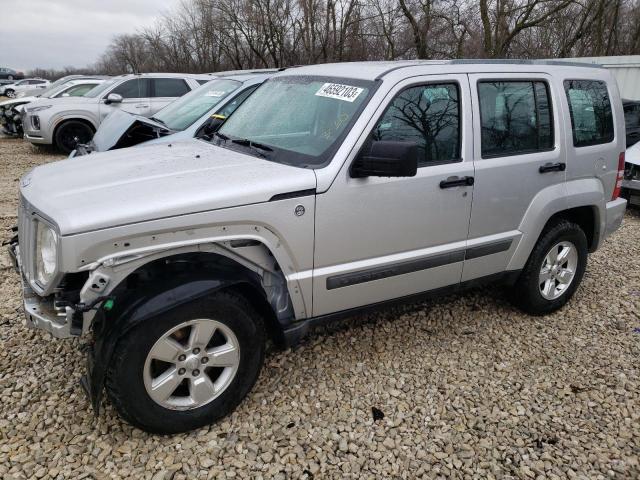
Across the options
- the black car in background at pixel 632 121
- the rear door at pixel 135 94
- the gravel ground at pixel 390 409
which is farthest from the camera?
the rear door at pixel 135 94

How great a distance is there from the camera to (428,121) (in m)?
3.16

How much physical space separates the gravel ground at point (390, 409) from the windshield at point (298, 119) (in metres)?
1.41

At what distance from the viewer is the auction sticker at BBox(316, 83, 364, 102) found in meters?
3.03

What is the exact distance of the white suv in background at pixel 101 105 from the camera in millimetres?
10969

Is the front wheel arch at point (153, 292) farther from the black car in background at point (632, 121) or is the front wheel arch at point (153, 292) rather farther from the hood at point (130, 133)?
the black car in background at point (632, 121)

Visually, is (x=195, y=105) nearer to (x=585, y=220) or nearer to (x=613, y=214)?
(x=585, y=220)

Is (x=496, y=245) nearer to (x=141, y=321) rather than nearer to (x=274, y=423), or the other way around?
(x=274, y=423)

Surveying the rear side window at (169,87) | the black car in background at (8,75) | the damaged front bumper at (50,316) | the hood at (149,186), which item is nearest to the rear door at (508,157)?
the hood at (149,186)

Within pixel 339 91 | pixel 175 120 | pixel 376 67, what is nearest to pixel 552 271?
pixel 376 67

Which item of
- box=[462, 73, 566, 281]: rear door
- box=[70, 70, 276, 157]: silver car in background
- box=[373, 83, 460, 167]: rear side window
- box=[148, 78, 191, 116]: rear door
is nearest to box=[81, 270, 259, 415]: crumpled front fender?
box=[373, 83, 460, 167]: rear side window

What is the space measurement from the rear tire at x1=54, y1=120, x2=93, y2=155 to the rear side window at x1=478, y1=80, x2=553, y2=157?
10.2 meters

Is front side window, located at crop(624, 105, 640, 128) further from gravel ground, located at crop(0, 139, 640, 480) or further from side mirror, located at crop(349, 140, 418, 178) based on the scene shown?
side mirror, located at crop(349, 140, 418, 178)

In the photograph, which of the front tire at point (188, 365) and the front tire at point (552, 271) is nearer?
the front tire at point (188, 365)

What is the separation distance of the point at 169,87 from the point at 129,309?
32.2 feet
